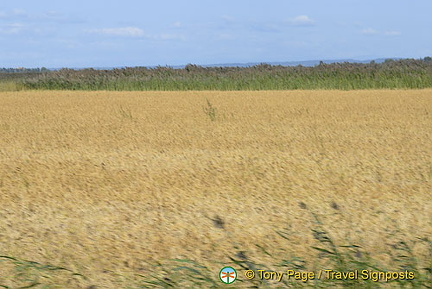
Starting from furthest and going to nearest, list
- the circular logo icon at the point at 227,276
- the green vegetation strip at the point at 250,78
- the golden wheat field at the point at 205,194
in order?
the green vegetation strip at the point at 250,78
the golden wheat field at the point at 205,194
the circular logo icon at the point at 227,276

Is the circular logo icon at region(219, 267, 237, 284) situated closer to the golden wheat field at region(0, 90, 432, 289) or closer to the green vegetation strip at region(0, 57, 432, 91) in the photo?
the golden wheat field at region(0, 90, 432, 289)

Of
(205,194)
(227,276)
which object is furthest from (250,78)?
(227,276)

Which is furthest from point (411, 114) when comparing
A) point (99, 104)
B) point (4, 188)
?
point (4, 188)

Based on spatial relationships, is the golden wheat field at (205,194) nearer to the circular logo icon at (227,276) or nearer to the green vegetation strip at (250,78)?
the circular logo icon at (227,276)

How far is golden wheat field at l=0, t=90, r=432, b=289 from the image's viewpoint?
3.13 m

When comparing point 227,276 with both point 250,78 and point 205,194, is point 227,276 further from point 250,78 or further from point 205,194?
point 250,78

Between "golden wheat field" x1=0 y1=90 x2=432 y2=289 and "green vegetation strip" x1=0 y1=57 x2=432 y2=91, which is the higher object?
"green vegetation strip" x1=0 y1=57 x2=432 y2=91

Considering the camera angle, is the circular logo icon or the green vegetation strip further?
the green vegetation strip

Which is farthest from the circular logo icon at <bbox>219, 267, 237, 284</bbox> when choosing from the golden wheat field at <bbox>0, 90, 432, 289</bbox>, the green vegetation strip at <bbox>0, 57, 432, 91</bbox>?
the green vegetation strip at <bbox>0, 57, 432, 91</bbox>

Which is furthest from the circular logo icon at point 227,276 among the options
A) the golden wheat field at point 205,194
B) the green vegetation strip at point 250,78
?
the green vegetation strip at point 250,78

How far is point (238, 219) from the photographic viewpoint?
370 cm

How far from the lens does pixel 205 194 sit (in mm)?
4332

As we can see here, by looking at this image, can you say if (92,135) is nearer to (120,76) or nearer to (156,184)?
(156,184)

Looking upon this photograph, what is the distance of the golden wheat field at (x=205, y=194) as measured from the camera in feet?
10.3
